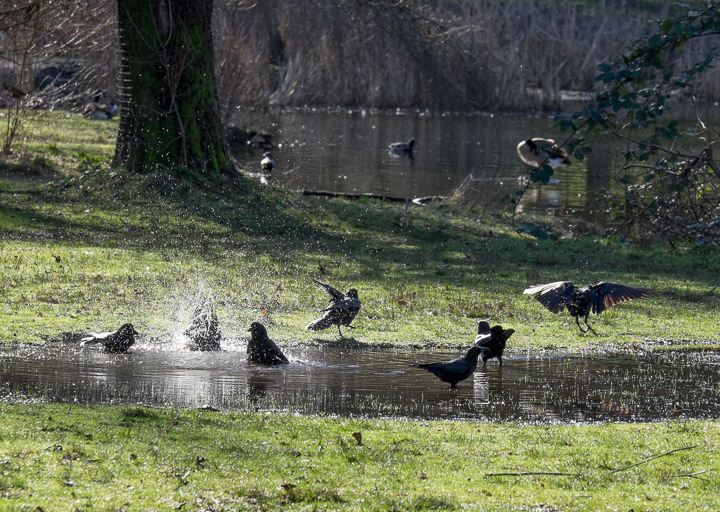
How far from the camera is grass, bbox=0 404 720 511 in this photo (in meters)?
5.51

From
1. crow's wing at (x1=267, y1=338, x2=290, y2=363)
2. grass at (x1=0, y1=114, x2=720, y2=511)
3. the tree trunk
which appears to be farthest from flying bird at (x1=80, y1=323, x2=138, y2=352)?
the tree trunk

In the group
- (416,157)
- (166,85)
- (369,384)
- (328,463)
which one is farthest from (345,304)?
(416,157)

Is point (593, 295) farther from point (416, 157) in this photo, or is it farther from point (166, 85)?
point (416, 157)

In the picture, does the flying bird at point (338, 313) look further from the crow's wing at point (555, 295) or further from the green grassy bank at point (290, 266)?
the crow's wing at point (555, 295)

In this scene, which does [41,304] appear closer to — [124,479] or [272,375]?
[272,375]

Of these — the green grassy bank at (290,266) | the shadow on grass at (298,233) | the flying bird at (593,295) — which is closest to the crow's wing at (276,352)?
the green grassy bank at (290,266)

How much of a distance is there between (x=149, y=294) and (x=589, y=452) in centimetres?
694

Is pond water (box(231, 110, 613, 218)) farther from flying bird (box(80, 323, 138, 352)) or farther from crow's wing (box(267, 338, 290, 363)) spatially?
flying bird (box(80, 323, 138, 352))

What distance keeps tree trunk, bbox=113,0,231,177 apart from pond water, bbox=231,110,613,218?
611cm

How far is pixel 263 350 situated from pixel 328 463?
10.9 feet

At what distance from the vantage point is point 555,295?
10.5m

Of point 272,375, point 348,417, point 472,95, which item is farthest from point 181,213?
point 472,95

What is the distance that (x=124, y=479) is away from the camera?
18.5 ft

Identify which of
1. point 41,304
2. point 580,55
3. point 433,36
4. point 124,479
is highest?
point 580,55
